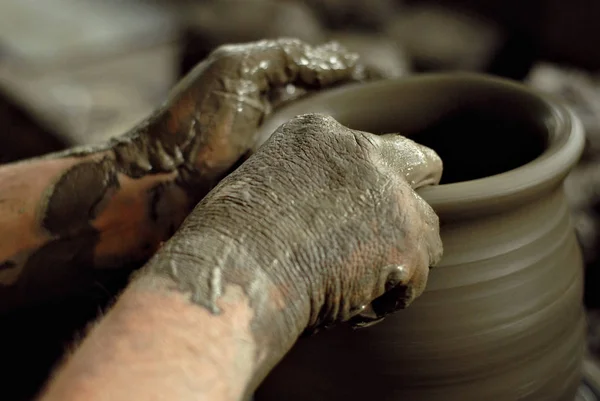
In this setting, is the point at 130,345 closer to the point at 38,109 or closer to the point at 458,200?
the point at 458,200

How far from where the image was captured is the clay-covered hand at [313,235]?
0.75 meters

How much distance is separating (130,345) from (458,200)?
43cm

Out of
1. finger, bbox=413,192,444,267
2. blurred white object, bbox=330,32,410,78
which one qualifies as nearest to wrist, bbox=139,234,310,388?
finger, bbox=413,192,444,267

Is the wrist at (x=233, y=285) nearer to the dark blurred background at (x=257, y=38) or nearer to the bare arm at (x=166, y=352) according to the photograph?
the bare arm at (x=166, y=352)

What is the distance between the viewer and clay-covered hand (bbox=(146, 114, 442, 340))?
75cm

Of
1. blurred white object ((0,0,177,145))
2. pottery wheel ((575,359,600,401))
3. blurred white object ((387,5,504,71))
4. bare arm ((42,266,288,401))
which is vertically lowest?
blurred white object ((0,0,177,145))

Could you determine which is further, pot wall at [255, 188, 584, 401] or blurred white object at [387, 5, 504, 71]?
blurred white object at [387, 5, 504, 71]

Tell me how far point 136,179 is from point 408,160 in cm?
50

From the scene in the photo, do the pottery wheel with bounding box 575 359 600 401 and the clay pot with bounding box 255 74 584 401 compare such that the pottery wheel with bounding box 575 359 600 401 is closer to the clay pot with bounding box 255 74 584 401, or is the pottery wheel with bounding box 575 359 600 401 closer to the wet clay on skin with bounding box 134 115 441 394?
the clay pot with bounding box 255 74 584 401

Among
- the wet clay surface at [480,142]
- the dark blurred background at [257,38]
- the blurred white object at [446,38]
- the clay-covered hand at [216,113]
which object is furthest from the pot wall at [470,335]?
the blurred white object at [446,38]

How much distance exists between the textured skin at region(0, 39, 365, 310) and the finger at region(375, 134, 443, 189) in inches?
13.2

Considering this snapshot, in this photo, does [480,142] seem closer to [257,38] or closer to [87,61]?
[257,38]

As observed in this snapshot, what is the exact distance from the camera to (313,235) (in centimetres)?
78

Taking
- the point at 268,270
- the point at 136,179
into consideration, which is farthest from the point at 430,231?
the point at 136,179
